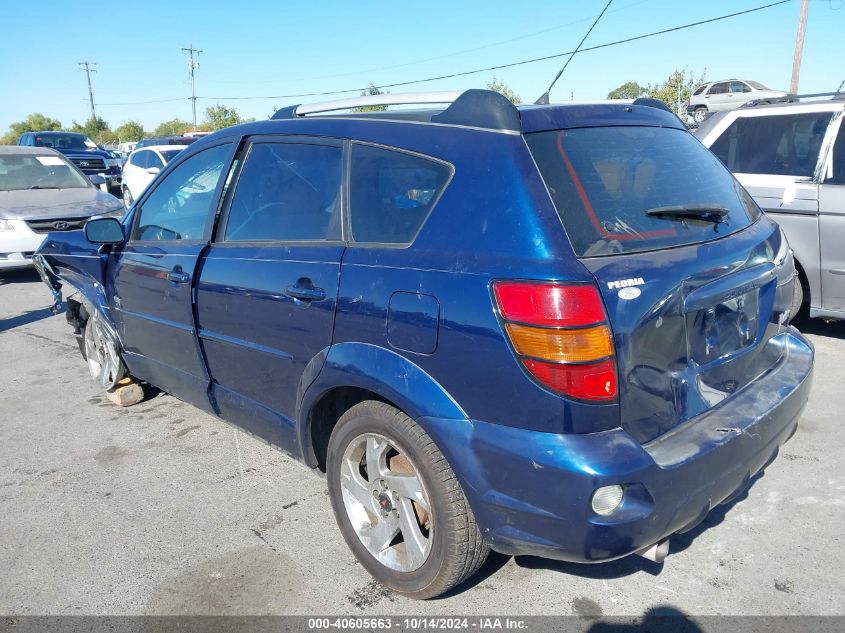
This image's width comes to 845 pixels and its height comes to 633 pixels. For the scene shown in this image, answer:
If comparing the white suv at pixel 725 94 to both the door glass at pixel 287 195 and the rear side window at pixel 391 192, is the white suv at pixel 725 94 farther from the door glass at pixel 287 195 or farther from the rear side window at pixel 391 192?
the rear side window at pixel 391 192

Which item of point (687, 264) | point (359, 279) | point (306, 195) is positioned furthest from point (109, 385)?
point (687, 264)

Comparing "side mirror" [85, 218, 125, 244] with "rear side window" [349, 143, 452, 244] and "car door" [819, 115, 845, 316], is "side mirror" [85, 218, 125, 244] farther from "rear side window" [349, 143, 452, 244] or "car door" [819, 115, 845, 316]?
"car door" [819, 115, 845, 316]

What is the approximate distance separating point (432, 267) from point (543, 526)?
0.92 metres

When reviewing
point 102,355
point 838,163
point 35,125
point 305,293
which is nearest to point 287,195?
point 305,293

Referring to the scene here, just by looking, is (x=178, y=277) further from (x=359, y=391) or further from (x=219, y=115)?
(x=219, y=115)

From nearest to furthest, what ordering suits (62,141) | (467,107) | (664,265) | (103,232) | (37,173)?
(664,265), (467,107), (103,232), (37,173), (62,141)

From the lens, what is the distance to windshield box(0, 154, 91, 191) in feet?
32.6

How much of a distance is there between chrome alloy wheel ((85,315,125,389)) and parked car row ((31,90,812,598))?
172 cm

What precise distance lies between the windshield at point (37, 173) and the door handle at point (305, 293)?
892cm

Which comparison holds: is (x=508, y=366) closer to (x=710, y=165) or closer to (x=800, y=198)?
(x=710, y=165)

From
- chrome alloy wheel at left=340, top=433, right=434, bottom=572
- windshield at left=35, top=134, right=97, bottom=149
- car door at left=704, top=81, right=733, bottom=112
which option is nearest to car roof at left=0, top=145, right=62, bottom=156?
chrome alloy wheel at left=340, top=433, right=434, bottom=572

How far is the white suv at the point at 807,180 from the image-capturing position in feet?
17.0

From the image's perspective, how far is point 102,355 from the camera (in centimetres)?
491

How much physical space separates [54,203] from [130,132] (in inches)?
2675
